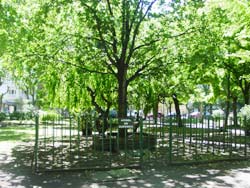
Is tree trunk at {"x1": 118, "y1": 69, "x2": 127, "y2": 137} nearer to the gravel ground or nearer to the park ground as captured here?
the park ground

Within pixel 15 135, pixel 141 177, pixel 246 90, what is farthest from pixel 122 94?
pixel 246 90

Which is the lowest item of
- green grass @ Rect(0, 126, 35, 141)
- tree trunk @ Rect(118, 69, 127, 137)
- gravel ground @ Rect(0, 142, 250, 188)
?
green grass @ Rect(0, 126, 35, 141)

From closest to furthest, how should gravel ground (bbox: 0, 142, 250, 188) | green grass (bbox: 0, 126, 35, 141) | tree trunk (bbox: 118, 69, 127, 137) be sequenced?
gravel ground (bbox: 0, 142, 250, 188) < tree trunk (bbox: 118, 69, 127, 137) < green grass (bbox: 0, 126, 35, 141)

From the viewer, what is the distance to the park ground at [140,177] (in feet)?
29.6

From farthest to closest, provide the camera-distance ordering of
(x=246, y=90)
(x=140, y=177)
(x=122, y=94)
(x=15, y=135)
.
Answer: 1. (x=246, y=90)
2. (x=15, y=135)
3. (x=122, y=94)
4. (x=140, y=177)

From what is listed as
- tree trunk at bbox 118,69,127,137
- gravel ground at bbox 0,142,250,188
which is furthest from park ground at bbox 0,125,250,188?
tree trunk at bbox 118,69,127,137

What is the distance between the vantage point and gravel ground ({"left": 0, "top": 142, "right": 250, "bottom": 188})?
9016 millimetres

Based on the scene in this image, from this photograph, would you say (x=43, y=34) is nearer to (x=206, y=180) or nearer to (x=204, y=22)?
(x=204, y=22)

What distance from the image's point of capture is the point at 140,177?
32.3ft

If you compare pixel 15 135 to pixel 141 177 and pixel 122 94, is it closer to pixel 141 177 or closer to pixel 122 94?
pixel 122 94

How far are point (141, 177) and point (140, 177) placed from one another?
3cm

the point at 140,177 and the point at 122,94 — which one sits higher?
the point at 122,94

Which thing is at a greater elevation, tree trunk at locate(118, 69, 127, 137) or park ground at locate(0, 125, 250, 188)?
tree trunk at locate(118, 69, 127, 137)

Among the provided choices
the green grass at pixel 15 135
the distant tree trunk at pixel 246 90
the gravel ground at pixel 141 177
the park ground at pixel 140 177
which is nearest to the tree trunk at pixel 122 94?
the park ground at pixel 140 177
